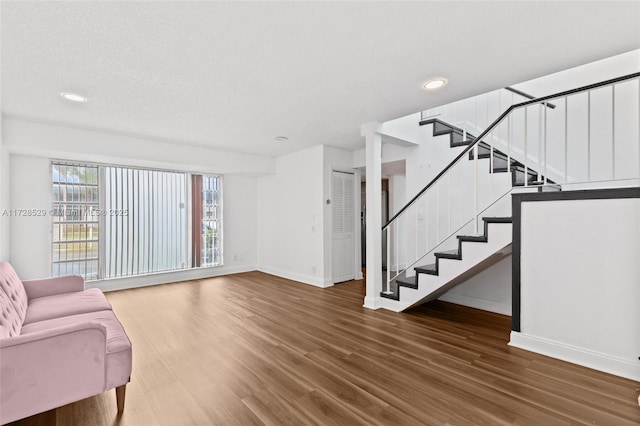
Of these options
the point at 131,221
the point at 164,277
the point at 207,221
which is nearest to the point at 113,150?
the point at 131,221

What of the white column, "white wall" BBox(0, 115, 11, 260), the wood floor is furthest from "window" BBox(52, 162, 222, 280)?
the white column

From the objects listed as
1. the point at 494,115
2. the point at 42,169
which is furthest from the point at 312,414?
the point at 42,169

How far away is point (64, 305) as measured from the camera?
2.87m

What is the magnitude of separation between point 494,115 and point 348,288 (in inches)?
144

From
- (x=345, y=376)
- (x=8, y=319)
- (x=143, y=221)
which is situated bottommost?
(x=345, y=376)

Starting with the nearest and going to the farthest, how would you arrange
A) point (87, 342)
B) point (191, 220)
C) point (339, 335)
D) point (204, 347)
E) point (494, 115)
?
point (87, 342) < point (204, 347) < point (339, 335) < point (494, 115) < point (191, 220)

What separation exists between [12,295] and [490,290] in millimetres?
5242

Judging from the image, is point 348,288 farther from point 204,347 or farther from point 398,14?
point 398,14

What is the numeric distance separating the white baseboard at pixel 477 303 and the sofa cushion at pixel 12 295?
191 inches

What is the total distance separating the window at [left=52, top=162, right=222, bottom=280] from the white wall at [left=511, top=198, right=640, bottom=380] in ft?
18.9

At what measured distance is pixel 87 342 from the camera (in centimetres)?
183

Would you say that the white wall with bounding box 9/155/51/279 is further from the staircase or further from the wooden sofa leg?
the staircase

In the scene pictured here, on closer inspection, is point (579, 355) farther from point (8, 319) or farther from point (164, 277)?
point (164, 277)

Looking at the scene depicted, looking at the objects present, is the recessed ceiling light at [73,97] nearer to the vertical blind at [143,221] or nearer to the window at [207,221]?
the vertical blind at [143,221]
